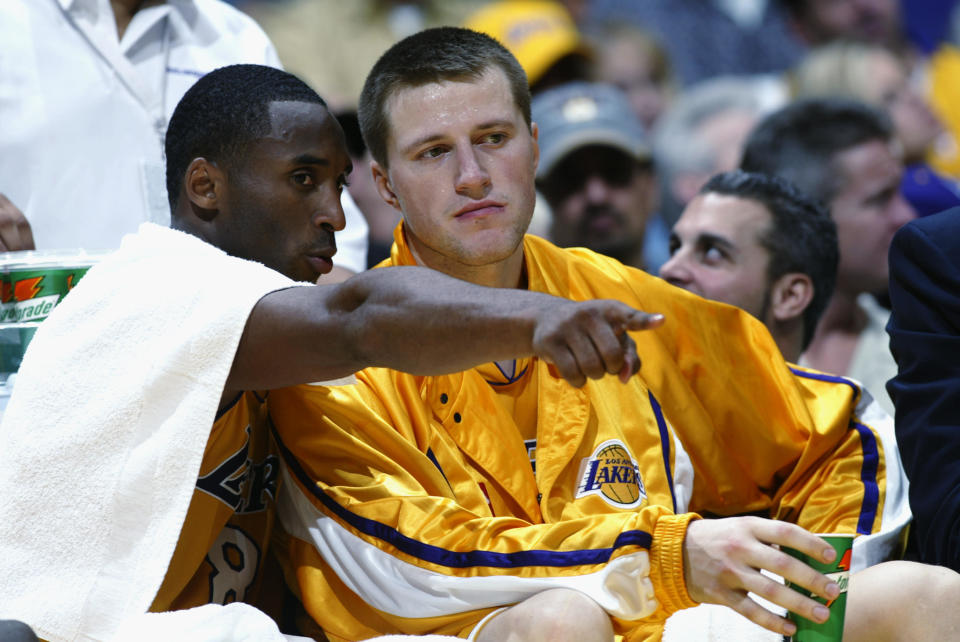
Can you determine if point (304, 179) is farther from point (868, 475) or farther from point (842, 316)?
point (842, 316)

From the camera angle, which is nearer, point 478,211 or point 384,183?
point 478,211

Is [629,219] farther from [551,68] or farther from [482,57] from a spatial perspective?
[482,57]

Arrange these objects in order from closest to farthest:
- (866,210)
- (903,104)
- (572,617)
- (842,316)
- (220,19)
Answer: (572,617), (220,19), (866,210), (842,316), (903,104)

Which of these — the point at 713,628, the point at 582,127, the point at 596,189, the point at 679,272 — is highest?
the point at 582,127

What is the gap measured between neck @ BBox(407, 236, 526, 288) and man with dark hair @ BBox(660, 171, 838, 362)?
74 centimetres

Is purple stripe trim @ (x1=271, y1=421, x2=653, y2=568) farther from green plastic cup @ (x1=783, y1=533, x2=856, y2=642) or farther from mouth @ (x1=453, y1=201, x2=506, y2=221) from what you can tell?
mouth @ (x1=453, y1=201, x2=506, y2=221)

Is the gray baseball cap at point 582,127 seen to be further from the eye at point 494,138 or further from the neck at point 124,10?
the eye at point 494,138

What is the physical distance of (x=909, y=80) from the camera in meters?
5.75

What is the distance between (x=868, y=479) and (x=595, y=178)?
185 centimetres

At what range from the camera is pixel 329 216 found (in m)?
1.94

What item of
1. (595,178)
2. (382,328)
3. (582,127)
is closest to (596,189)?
(595,178)

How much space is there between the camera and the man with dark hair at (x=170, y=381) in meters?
1.48

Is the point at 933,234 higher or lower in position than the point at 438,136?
lower

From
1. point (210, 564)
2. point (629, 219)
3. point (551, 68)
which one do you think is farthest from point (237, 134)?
point (551, 68)
